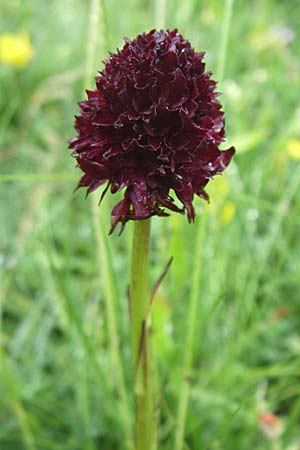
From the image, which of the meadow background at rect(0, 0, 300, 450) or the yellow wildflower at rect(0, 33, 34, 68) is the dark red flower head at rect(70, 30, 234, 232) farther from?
the yellow wildflower at rect(0, 33, 34, 68)

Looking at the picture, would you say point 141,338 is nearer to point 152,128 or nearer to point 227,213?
point 152,128

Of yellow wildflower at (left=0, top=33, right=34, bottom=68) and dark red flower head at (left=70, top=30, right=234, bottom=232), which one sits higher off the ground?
yellow wildflower at (left=0, top=33, right=34, bottom=68)

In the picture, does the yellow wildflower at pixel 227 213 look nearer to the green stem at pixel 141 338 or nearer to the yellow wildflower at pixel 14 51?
the green stem at pixel 141 338

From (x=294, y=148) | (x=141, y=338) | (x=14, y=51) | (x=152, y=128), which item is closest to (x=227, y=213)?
(x=294, y=148)

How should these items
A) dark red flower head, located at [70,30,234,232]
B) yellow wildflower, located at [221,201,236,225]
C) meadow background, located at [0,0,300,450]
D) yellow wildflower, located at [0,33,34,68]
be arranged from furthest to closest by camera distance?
yellow wildflower, located at [0,33,34,68]
yellow wildflower, located at [221,201,236,225]
meadow background, located at [0,0,300,450]
dark red flower head, located at [70,30,234,232]

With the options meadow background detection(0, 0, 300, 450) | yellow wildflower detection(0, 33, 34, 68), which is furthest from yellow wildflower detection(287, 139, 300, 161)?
yellow wildflower detection(0, 33, 34, 68)

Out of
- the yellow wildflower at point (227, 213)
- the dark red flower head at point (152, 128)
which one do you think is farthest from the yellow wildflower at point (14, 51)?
the dark red flower head at point (152, 128)
